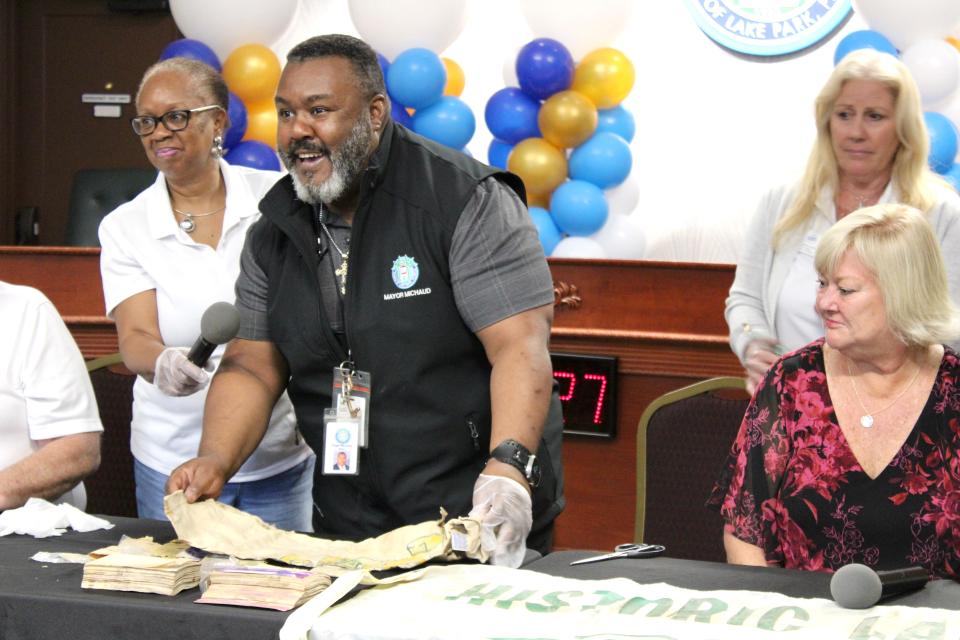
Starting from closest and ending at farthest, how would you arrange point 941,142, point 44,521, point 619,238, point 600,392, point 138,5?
point 44,521
point 600,392
point 941,142
point 619,238
point 138,5

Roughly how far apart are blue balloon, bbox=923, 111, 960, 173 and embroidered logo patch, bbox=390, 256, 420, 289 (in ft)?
10.6

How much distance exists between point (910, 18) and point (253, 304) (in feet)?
12.3

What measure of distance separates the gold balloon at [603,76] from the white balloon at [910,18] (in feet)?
3.36

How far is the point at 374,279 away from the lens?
2195 mm

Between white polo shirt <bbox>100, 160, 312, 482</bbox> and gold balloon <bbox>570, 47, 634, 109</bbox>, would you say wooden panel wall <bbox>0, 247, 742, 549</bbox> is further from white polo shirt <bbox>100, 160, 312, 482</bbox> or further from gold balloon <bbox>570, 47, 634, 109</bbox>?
gold balloon <bbox>570, 47, 634, 109</bbox>

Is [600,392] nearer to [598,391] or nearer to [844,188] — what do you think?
[598,391]

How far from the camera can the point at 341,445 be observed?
2145mm

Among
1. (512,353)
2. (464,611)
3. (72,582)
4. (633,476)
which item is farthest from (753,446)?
(633,476)

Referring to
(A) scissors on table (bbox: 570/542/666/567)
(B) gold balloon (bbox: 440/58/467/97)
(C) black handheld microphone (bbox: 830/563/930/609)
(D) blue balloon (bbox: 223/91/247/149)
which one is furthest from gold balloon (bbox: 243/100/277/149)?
(C) black handheld microphone (bbox: 830/563/930/609)

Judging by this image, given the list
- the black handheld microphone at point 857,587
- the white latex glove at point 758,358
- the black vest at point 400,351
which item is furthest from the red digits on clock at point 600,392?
the black handheld microphone at point 857,587

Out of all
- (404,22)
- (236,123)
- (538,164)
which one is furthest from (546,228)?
(236,123)

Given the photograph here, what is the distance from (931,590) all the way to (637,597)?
16.8 inches

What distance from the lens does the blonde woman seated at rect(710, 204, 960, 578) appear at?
2.08 metres

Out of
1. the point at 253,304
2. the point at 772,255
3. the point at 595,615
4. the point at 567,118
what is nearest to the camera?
the point at 595,615
